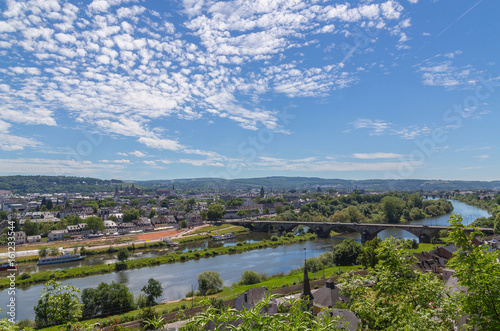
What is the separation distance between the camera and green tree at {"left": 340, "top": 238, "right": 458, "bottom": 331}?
16.6ft

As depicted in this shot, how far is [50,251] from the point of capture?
39125 millimetres

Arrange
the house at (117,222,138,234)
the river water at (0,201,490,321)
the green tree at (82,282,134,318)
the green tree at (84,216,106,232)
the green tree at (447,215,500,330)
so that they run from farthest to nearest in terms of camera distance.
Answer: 1. the house at (117,222,138,234)
2. the green tree at (84,216,106,232)
3. the river water at (0,201,490,321)
4. the green tree at (82,282,134,318)
5. the green tree at (447,215,500,330)

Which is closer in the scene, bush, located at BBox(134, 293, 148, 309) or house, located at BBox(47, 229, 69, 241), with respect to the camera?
bush, located at BBox(134, 293, 148, 309)

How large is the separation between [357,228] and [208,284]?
34353 mm

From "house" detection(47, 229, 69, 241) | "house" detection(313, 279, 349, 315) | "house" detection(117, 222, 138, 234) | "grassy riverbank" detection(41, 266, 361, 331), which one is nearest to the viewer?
"house" detection(313, 279, 349, 315)

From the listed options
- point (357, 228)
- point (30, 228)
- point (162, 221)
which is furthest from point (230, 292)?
point (162, 221)

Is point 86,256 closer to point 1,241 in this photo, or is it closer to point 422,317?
point 1,241

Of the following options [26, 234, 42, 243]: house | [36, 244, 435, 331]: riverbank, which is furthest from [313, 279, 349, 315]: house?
[26, 234, 42, 243]: house

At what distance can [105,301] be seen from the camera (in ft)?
67.3

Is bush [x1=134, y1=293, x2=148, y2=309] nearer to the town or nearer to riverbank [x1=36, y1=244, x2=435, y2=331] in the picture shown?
the town

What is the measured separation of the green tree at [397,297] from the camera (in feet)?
16.6

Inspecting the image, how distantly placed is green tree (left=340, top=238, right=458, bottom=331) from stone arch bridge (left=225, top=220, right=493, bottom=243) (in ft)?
139

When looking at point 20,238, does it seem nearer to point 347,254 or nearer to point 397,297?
point 347,254

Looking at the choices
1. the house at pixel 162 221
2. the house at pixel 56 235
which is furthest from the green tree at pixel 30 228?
the house at pixel 162 221
